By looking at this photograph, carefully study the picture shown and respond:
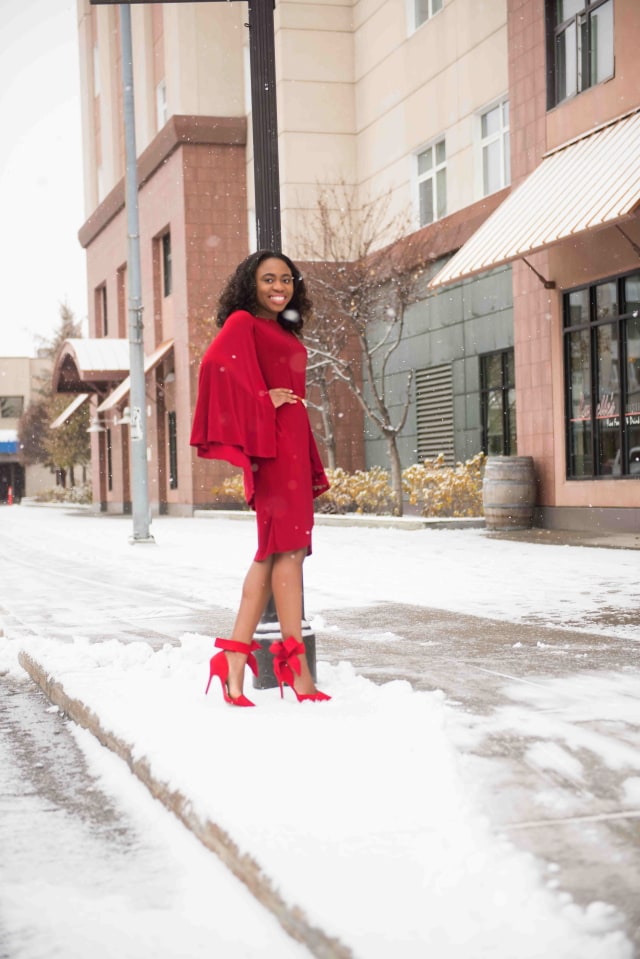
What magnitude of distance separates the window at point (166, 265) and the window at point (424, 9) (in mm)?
10620

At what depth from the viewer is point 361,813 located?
3592mm

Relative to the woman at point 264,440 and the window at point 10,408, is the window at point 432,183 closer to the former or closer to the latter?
the woman at point 264,440

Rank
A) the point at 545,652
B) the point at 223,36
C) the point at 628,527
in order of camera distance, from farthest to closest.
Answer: the point at 223,36 < the point at 628,527 < the point at 545,652

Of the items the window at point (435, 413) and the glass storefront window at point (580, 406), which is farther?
the window at point (435, 413)

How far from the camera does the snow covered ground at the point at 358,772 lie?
2.80m

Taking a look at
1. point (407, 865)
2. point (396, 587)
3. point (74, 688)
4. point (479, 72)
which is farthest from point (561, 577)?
point (479, 72)

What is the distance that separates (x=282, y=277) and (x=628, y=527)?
12279 mm

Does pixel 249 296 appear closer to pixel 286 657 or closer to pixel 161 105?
pixel 286 657

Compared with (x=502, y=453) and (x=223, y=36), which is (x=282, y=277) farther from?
(x=223, y=36)

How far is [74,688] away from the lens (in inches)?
235

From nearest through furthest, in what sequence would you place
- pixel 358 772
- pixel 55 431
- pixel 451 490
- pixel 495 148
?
pixel 358 772
pixel 451 490
pixel 495 148
pixel 55 431

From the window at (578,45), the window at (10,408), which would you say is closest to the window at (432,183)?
the window at (578,45)

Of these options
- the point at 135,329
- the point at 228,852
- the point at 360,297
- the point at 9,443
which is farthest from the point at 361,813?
the point at 9,443

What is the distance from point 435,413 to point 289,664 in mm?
20549
